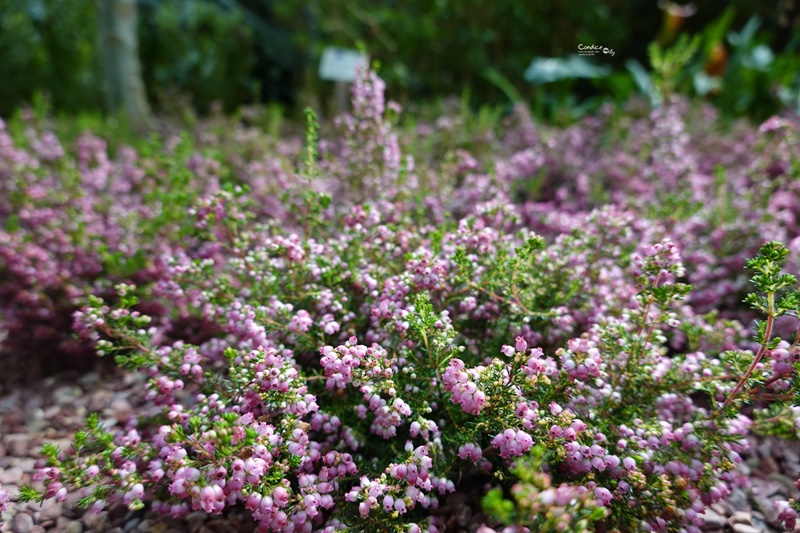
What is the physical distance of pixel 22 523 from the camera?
2.01m

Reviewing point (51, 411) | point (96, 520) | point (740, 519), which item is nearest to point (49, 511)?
point (96, 520)

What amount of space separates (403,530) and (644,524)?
0.77 m

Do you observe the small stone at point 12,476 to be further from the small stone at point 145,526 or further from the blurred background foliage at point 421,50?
the blurred background foliage at point 421,50

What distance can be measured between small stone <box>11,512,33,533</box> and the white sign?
12.3 feet

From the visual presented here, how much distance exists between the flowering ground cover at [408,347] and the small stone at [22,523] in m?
0.20

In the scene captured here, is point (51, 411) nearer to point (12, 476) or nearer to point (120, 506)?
point (12, 476)

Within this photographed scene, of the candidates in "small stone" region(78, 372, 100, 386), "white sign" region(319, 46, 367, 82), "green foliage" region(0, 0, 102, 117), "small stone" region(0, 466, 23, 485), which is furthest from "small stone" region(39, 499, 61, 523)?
"green foliage" region(0, 0, 102, 117)

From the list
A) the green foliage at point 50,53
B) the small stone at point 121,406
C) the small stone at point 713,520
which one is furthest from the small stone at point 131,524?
the green foliage at point 50,53

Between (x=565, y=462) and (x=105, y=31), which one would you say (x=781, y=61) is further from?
(x=105, y=31)

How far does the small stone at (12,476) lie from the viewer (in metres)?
2.23

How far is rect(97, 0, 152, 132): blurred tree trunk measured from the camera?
5828 mm

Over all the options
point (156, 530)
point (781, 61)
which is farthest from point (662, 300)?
point (781, 61)

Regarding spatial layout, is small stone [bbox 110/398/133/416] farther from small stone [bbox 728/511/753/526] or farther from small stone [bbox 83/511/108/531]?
small stone [bbox 728/511/753/526]

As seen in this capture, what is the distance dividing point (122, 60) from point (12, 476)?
521cm
